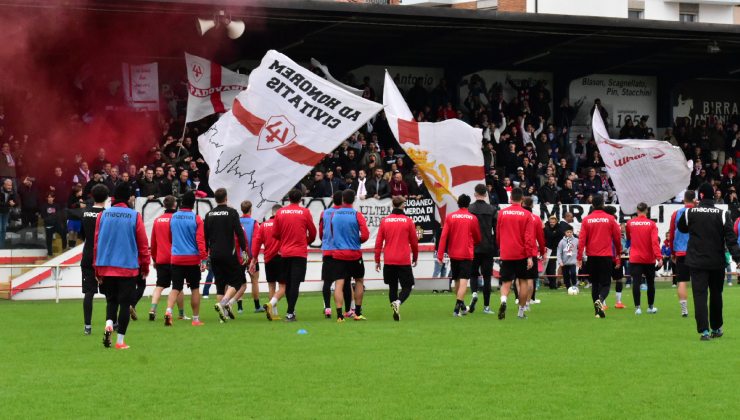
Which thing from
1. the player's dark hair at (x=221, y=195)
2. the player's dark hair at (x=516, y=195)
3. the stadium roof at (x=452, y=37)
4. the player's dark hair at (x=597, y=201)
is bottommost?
A: the player's dark hair at (x=597, y=201)

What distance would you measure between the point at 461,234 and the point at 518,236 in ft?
3.38

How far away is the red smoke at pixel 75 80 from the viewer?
2880 cm

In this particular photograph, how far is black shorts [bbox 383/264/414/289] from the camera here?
63.6ft

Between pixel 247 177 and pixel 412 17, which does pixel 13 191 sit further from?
pixel 412 17

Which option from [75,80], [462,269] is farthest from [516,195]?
[75,80]

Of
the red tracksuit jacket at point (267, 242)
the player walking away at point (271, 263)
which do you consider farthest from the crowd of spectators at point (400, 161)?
the player walking away at point (271, 263)

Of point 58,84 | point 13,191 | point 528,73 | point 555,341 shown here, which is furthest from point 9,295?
point 528,73

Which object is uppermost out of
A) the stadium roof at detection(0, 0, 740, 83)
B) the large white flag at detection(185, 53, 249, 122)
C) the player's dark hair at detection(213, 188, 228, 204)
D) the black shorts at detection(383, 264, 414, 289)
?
the stadium roof at detection(0, 0, 740, 83)

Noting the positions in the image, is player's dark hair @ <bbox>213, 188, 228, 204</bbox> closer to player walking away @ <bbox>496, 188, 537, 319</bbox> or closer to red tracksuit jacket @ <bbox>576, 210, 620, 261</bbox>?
player walking away @ <bbox>496, 188, 537, 319</bbox>

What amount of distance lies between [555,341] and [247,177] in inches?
299

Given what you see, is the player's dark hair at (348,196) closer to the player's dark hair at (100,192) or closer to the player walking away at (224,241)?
the player walking away at (224,241)

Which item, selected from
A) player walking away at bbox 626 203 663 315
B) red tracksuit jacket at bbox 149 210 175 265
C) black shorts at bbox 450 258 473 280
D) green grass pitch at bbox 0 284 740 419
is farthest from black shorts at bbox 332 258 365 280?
player walking away at bbox 626 203 663 315

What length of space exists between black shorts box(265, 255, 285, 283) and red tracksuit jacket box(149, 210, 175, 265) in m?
1.56

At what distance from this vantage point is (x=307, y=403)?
10.6 metres
